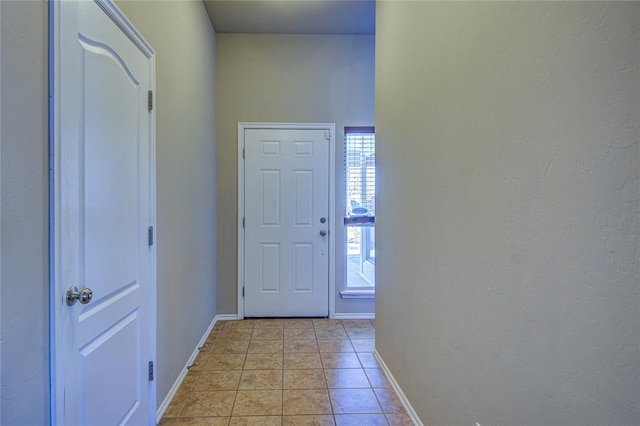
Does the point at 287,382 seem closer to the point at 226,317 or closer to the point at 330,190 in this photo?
the point at 226,317

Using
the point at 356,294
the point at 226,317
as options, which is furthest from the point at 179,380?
the point at 356,294

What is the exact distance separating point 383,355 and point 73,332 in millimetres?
1934

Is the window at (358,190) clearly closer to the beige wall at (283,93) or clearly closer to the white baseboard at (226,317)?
the beige wall at (283,93)

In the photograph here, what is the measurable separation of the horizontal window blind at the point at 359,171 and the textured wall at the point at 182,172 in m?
1.43

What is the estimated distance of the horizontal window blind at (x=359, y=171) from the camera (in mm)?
3436

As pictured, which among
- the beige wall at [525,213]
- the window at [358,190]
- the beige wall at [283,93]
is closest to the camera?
the beige wall at [525,213]

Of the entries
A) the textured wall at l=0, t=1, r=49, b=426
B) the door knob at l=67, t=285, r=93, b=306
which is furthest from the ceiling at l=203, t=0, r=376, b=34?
the door knob at l=67, t=285, r=93, b=306

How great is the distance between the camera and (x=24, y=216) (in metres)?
0.86

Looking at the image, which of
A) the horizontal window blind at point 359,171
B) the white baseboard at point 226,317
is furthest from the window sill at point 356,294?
the white baseboard at point 226,317

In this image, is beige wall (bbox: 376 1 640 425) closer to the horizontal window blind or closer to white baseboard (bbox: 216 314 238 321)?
the horizontal window blind

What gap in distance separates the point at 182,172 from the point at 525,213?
209cm

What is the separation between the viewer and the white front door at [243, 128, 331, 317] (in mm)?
3361

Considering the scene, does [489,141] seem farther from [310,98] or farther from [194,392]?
[310,98]

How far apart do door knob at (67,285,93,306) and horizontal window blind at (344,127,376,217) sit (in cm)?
261
